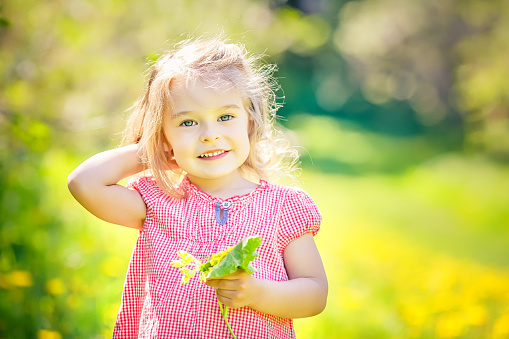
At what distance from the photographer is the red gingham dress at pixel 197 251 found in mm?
1847

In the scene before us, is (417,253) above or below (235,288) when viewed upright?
above

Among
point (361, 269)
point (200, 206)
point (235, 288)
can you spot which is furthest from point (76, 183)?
point (361, 269)

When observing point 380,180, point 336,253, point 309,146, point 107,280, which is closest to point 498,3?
point 380,180

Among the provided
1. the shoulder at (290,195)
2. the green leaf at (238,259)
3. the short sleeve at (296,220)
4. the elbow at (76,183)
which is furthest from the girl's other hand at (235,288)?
the elbow at (76,183)

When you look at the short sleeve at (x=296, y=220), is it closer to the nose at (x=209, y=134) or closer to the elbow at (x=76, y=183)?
the nose at (x=209, y=134)

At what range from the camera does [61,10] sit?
4453 millimetres

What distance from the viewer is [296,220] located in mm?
1989

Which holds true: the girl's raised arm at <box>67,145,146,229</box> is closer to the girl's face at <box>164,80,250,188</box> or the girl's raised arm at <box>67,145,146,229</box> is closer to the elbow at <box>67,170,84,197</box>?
the elbow at <box>67,170,84,197</box>

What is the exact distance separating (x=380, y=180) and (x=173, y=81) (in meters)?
7.83

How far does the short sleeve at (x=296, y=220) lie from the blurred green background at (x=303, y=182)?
0.81 ft

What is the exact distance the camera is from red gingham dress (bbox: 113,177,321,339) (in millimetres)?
1847

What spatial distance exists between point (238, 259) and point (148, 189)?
682 millimetres

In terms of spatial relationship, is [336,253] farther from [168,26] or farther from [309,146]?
[309,146]

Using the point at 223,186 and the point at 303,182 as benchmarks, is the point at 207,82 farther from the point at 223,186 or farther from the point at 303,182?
the point at 303,182
